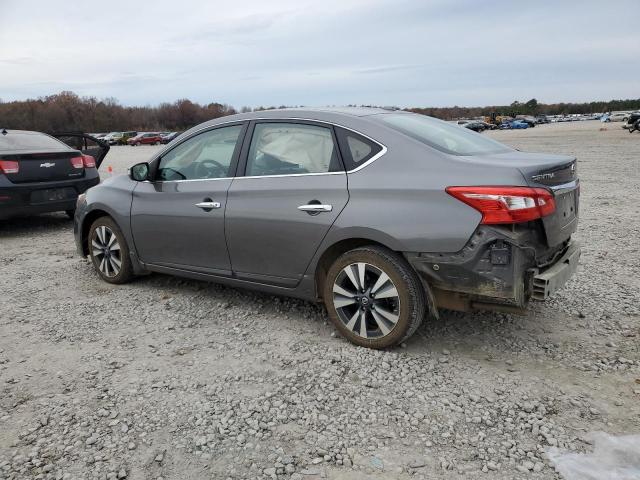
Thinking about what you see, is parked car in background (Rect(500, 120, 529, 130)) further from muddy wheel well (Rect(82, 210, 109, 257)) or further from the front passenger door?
the front passenger door

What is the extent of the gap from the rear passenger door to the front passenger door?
0.44 feet

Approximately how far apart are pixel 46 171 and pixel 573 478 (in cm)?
793

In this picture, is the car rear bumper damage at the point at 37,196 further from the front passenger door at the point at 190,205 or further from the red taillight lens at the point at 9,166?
the front passenger door at the point at 190,205

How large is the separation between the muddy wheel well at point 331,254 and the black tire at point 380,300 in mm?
76

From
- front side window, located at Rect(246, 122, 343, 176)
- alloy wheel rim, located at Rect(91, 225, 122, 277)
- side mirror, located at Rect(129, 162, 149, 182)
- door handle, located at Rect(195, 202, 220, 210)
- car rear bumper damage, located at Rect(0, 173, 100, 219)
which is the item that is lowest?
alloy wheel rim, located at Rect(91, 225, 122, 277)

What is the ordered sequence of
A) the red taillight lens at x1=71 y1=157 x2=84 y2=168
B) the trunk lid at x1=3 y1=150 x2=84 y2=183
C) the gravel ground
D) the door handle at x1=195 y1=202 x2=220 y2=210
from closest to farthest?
the gravel ground
the door handle at x1=195 y1=202 x2=220 y2=210
the trunk lid at x1=3 y1=150 x2=84 y2=183
the red taillight lens at x1=71 y1=157 x2=84 y2=168

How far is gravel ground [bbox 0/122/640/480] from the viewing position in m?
2.67

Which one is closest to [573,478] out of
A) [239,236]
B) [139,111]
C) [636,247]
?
[239,236]

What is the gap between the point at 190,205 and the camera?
15.1ft

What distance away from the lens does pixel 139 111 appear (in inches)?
4481

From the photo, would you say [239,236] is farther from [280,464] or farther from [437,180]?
[280,464]

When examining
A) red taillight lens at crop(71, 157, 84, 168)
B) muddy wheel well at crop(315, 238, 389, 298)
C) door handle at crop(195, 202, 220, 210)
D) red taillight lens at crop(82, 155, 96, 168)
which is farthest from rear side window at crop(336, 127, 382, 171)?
Result: red taillight lens at crop(82, 155, 96, 168)

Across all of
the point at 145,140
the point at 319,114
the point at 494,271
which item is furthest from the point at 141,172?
the point at 145,140

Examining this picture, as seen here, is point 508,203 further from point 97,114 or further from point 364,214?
point 97,114
